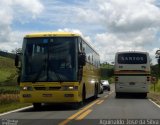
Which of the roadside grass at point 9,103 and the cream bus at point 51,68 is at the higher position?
the cream bus at point 51,68

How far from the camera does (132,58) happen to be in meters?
34.1

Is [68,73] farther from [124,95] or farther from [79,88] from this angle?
[124,95]

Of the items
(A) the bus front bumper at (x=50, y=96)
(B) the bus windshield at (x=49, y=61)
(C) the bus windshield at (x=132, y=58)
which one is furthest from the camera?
(C) the bus windshield at (x=132, y=58)

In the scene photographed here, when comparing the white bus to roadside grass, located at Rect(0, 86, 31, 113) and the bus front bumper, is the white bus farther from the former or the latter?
the bus front bumper

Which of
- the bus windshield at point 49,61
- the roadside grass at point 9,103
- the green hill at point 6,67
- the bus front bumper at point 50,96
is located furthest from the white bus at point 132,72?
the green hill at point 6,67

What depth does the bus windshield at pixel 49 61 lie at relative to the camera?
21.0 metres

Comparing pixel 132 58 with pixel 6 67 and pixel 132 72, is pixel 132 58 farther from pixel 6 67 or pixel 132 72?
pixel 6 67

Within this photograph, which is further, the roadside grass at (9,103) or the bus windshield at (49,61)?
the roadside grass at (9,103)

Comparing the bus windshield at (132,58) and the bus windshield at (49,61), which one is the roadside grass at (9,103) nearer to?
the bus windshield at (49,61)

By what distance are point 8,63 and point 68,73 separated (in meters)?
109

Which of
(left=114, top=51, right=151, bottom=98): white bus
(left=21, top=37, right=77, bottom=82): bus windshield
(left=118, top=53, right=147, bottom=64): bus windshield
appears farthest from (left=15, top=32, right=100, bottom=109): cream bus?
(left=118, top=53, right=147, bottom=64): bus windshield

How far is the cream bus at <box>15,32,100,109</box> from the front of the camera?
2092 centimetres

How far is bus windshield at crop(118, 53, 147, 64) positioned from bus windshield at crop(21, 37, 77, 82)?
1318 centimetres

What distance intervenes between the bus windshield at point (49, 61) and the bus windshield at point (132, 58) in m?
13.2
